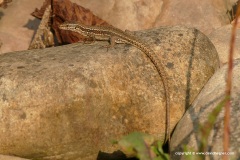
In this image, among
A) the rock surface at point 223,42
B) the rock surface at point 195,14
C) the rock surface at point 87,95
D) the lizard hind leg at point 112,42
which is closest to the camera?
the rock surface at point 87,95

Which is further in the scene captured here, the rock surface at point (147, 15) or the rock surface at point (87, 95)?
the rock surface at point (147, 15)

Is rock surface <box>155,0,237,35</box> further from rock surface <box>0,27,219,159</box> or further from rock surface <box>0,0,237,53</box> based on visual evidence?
rock surface <box>0,27,219,159</box>

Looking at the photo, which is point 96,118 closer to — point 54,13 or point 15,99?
point 15,99

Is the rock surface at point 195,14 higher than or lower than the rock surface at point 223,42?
higher

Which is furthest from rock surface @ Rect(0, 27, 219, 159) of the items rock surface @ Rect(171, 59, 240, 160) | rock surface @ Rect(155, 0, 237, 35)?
rock surface @ Rect(155, 0, 237, 35)

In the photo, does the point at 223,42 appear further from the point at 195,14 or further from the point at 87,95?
the point at 87,95

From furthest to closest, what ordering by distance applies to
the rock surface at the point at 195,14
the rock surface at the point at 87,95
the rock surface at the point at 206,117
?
the rock surface at the point at 195,14
the rock surface at the point at 87,95
the rock surface at the point at 206,117

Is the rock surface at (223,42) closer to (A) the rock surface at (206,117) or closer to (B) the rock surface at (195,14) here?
(B) the rock surface at (195,14)

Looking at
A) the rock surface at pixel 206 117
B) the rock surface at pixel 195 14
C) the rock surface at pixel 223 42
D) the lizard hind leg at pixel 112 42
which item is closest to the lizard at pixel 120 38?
the lizard hind leg at pixel 112 42
